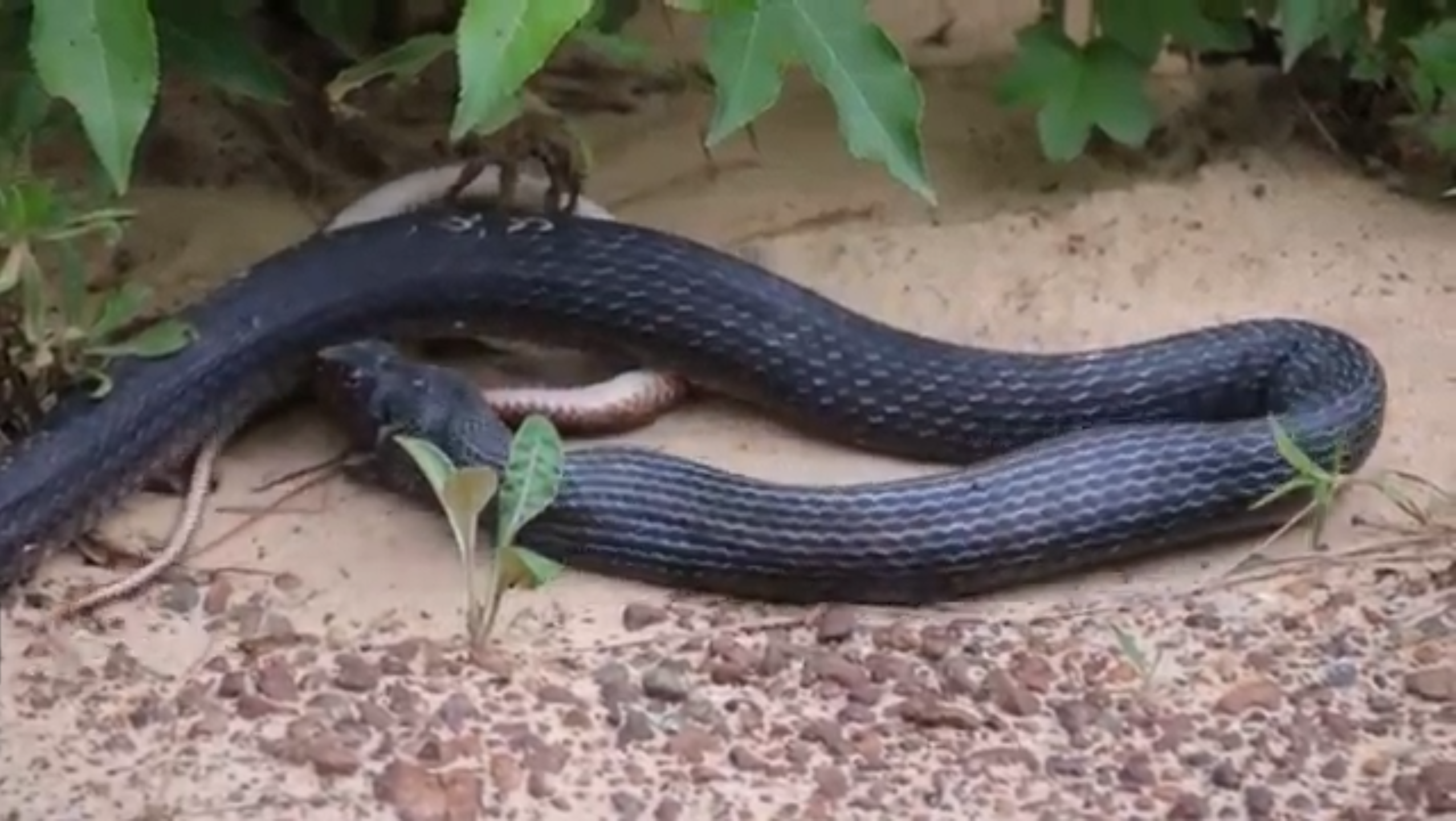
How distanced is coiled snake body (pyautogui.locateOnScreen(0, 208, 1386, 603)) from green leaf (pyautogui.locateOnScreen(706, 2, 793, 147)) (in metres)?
0.45

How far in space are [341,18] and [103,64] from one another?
0.76m

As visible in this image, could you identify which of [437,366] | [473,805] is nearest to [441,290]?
[437,366]

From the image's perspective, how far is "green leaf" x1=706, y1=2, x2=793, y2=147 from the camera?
2.69 m

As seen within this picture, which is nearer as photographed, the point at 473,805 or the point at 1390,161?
the point at 473,805

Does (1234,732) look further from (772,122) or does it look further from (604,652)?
(772,122)

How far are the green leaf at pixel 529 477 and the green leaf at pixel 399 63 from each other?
0.58 m

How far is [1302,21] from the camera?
3.34 meters

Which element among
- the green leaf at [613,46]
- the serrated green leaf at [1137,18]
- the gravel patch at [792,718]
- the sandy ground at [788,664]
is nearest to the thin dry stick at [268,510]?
the sandy ground at [788,664]

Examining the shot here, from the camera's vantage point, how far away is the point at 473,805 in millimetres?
2252

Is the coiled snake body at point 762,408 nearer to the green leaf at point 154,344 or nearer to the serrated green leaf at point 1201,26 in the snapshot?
the green leaf at point 154,344

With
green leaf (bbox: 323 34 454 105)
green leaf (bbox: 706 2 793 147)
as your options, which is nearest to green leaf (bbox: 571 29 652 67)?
green leaf (bbox: 323 34 454 105)

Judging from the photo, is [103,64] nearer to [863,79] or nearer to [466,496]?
[466,496]

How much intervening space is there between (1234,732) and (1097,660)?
20cm

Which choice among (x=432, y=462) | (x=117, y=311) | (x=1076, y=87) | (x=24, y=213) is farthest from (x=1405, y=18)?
(x=24, y=213)
